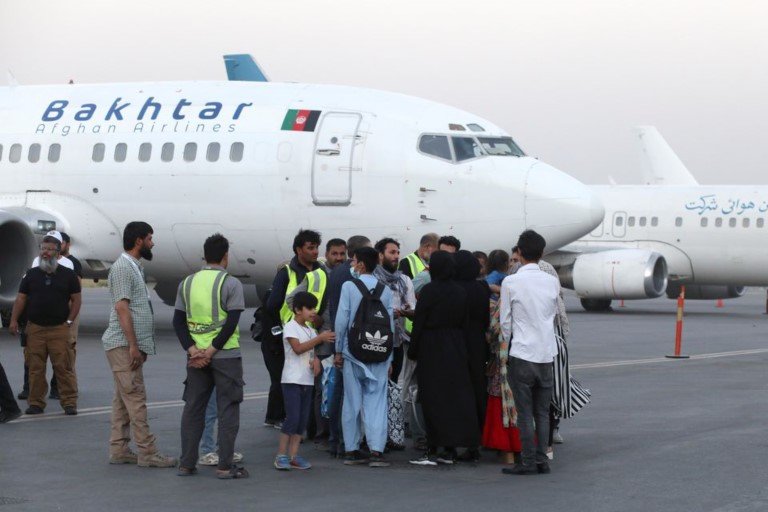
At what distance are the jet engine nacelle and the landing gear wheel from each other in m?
1.84

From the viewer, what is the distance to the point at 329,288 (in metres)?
10.0

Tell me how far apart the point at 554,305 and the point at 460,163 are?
9.37m

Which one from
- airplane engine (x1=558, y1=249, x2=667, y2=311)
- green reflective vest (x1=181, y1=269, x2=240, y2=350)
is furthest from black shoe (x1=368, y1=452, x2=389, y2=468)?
airplane engine (x1=558, y1=249, x2=667, y2=311)

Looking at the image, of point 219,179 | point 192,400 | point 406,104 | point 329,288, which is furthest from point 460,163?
point 192,400

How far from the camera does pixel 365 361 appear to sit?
375 inches

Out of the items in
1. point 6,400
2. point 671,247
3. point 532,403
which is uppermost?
point 671,247

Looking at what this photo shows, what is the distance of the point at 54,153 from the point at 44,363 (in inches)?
363

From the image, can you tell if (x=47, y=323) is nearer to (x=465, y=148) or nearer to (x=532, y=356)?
(x=532, y=356)

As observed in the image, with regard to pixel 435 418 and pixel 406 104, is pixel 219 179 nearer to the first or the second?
pixel 406 104

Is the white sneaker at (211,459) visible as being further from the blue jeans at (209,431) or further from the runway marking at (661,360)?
the runway marking at (661,360)

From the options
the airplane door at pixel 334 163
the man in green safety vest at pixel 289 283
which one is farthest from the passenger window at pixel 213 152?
the man in green safety vest at pixel 289 283

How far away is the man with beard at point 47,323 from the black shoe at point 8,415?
450 millimetres

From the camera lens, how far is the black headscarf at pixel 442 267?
9.71 meters

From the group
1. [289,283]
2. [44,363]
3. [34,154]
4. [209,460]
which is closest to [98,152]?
[34,154]
